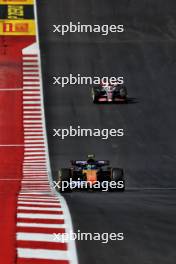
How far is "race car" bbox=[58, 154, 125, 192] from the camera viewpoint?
1938 centimetres

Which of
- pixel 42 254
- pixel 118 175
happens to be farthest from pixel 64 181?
pixel 42 254

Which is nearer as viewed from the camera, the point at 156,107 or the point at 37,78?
the point at 156,107

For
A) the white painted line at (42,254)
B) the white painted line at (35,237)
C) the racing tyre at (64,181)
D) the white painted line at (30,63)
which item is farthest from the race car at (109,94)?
the white painted line at (42,254)

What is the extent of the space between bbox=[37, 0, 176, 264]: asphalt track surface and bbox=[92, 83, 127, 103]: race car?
433 mm

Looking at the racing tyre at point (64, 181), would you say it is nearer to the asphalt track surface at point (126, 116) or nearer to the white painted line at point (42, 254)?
the asphalt track surface at point (126, 116)

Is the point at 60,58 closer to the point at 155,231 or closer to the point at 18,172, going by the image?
the point at 18,172

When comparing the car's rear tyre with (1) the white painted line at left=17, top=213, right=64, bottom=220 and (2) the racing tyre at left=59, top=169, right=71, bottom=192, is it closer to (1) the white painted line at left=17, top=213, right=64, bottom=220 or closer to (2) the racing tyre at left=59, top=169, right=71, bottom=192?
(2) the racing tyre at left=59, top=169, right=71, bottom=192

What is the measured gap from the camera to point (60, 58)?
3872 centimetres

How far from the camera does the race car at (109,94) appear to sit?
31.6m

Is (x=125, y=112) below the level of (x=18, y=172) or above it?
above

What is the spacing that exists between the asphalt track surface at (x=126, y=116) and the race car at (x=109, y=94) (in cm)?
43

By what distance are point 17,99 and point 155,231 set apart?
21632 millimetres

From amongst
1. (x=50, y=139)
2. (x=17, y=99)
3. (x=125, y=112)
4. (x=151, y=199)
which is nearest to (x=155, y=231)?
(x=151, y=199)

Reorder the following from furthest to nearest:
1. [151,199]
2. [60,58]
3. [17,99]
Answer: [60,58], [17,99], [151,199]
